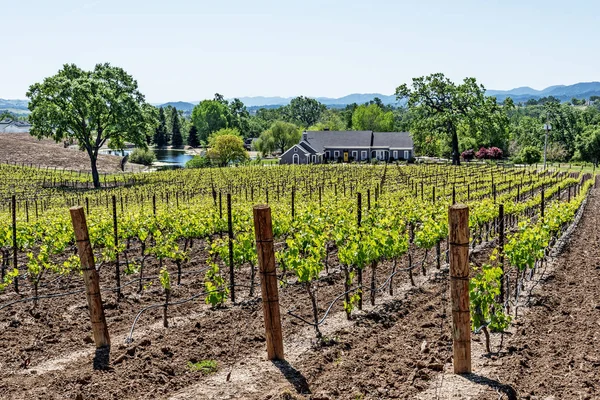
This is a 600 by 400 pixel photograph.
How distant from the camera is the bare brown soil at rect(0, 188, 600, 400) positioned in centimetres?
623

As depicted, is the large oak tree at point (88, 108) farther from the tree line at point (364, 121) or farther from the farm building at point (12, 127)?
the farm building at point (12, 127)

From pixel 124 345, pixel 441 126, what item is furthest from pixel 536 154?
pixel 124 345

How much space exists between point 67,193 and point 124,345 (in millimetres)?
39860

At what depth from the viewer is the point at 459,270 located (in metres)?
6.07

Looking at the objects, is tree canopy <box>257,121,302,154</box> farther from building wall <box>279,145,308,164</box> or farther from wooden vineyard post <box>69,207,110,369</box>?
wooden vineyard post <box>69,207,110,369</box>

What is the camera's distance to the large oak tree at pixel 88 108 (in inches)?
1812

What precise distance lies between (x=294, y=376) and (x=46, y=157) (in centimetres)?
7009

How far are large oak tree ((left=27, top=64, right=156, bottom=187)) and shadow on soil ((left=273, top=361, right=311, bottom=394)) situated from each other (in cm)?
4356

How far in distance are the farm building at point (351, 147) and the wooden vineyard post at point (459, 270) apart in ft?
223

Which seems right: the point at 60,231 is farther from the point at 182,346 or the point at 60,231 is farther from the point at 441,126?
the point at 441,126

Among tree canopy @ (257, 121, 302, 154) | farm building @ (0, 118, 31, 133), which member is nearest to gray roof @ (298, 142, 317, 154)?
tree canopy @ (257, 121, 302, 154)

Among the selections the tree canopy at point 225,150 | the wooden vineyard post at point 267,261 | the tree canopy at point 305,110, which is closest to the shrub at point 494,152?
the tree canopy at point 225,150

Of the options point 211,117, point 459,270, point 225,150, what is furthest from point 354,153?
point 459,270

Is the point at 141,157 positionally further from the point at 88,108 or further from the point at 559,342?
the point at 559,342
